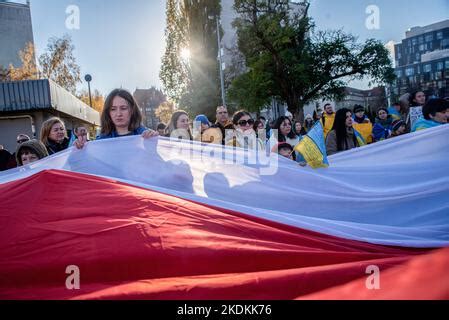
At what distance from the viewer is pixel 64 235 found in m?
2.02

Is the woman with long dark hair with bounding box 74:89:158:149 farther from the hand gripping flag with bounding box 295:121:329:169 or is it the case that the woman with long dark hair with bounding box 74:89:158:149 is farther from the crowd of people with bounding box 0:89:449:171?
the hand gripping flag with bounding box 295:121:329:169

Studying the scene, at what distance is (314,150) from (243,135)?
4.89 ft

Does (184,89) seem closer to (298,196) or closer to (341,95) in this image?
(341,95)

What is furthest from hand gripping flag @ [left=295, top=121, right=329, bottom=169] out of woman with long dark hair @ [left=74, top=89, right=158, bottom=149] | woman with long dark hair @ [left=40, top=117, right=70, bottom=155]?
woman with long dark hair @ [left=40, top=117, right=70, bottom=155]

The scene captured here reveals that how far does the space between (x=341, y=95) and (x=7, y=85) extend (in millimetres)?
17030

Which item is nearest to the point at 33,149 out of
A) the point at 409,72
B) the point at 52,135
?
the point at 52,135

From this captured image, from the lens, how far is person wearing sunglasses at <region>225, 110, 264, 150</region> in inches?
179

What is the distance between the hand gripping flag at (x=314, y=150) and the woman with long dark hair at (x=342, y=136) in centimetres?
153

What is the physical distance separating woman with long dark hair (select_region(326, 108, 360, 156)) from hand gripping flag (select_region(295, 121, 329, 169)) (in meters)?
1.53

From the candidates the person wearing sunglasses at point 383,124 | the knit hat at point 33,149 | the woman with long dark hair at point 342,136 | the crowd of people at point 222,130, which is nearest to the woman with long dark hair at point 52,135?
the crowd of people at point 222,130

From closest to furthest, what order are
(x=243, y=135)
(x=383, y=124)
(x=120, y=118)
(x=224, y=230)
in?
(x=224, y=230) → (x=120, y=118) → (x=243, y=135) → (x=383, y=124)

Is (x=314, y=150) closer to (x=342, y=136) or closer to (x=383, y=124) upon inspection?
(x=342, y=136)

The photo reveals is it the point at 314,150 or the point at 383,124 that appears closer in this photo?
the point at 314,150

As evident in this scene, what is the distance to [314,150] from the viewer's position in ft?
11.0
